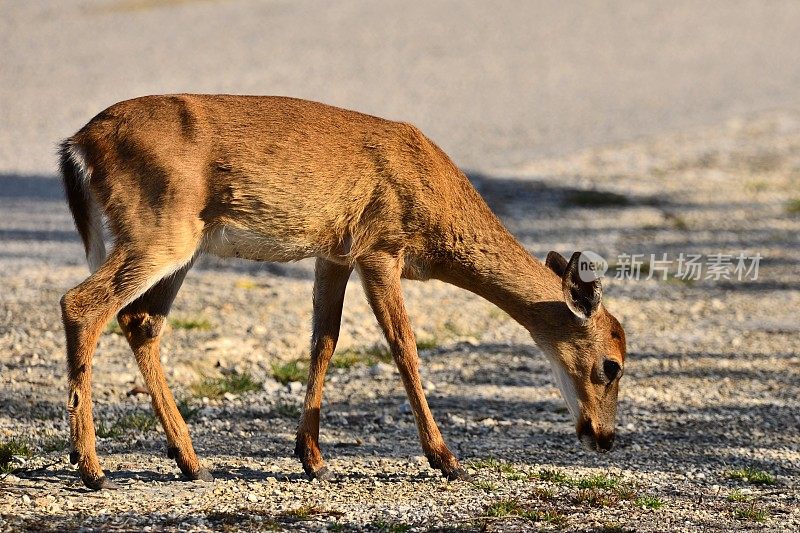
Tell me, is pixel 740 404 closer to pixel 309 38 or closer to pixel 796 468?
pixel 796 468

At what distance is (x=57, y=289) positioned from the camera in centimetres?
989

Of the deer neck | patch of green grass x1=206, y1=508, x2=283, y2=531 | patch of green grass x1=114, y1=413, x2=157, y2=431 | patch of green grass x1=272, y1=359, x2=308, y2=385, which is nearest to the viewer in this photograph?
patch of green grass x1=206, y1=508, x2=283, y2=531

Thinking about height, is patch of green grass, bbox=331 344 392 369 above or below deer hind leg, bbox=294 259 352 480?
below

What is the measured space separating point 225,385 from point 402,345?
6.48 feet

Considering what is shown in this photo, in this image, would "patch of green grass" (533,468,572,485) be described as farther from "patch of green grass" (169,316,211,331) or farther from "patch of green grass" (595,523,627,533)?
"patch of green grass" (169,316,211,331)

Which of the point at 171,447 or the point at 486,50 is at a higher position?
the point at 486,50

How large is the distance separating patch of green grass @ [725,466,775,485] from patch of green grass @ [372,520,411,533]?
2178 mm

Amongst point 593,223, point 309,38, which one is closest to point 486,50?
point 309,38

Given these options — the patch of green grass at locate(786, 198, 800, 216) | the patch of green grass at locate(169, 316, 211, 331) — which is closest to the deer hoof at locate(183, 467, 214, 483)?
the patch of green grass at locate(169, 316, 211, 331)

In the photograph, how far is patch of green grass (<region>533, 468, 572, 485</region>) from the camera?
6764 mm

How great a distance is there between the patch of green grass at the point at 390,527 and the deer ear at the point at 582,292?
1.69 meters

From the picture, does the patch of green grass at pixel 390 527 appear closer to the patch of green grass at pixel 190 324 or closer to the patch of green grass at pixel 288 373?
the patch of green grass at pixel 288 373

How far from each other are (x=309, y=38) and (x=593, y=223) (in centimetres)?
862

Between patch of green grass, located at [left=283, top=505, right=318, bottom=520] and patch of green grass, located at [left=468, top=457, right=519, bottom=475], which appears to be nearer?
patch of green grass, located at [left=283, top=505, right=318, bottom=520]
